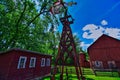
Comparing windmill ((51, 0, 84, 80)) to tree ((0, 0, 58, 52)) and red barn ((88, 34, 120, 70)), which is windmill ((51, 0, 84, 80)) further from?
red barn ((88, 34, 120, 70))

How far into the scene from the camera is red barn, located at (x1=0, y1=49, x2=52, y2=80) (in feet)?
30.6

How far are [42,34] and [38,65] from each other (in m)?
8.23

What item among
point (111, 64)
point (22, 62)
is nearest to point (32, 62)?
point (22, 62)

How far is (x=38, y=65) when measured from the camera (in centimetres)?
1364

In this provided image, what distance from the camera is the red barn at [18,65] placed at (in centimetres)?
931

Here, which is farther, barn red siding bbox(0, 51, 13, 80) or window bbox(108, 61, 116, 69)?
window bbox(108, 61, 116, 69)

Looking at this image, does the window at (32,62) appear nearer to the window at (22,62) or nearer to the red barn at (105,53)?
the window at (22,62)

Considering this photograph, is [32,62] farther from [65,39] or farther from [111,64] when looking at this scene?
[111,64]

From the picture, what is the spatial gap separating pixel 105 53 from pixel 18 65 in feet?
61.9

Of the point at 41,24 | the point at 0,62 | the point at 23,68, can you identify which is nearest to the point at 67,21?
the point at 23,68

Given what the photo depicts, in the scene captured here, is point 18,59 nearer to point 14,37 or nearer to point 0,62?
point 0,62

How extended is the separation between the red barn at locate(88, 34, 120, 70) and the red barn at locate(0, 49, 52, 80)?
14667mm

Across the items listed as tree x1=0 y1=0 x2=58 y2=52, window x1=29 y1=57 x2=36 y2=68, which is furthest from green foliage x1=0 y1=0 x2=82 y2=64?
window x1=29 y1=57 x2=36 y2=68

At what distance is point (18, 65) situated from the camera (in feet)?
33.1
